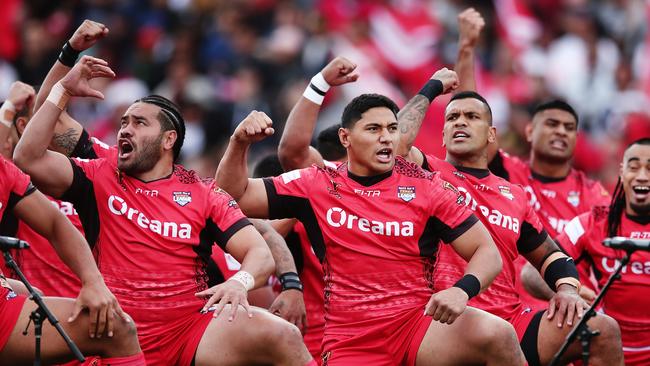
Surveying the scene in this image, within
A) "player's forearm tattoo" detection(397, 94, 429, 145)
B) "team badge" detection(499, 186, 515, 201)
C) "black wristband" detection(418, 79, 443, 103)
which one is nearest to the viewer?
"team badge" detection(499, 186, 515, 201)

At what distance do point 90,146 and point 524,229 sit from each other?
10.6 ft

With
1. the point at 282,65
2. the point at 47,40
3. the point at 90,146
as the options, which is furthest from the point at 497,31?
the point at 90,146

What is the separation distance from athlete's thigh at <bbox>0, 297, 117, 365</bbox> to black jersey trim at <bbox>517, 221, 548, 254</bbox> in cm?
330

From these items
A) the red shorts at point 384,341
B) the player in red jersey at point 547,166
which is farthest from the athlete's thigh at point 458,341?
the player in red jersey at point 547,166

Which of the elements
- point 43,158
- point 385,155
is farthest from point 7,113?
point 385,155


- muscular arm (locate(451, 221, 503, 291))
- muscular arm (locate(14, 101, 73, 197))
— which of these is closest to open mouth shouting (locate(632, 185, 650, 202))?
muscular arm (locate(451, 221, 503, 291))

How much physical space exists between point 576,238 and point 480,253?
1978 millimetres

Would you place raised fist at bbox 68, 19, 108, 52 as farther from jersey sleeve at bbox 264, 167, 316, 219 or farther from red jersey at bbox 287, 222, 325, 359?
red jersey at bbox 287, 222, 325, 359

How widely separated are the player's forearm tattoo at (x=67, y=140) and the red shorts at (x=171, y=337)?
5.33ft

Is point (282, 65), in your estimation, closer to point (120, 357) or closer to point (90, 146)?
point (90, 146)

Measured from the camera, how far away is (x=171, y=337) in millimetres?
8281

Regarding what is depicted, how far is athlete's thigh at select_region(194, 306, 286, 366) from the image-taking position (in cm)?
Answer: 798

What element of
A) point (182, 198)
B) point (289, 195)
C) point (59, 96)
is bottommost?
point (182, 198)

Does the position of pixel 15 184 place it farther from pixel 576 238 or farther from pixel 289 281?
pixel 576 238
